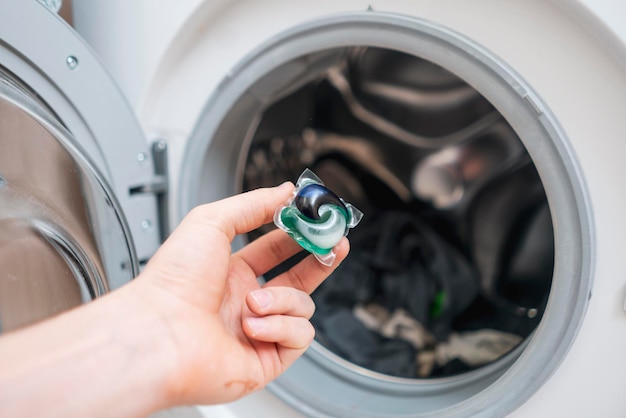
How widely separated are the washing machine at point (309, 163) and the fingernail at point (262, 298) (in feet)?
0.68

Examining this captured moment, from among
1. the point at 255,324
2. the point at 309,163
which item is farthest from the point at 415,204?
the point at 255,324

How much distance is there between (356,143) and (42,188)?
668mm

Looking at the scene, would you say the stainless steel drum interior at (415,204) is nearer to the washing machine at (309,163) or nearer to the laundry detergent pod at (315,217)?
the washing machine at (309,163)

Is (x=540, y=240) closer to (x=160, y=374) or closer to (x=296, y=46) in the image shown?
(x=296, y=46)

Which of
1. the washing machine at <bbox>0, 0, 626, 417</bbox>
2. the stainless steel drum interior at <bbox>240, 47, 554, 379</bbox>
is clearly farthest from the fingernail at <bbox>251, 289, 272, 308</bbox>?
the stainless steel drum interior at <bbox>240, 47, 554, 379</bbox>

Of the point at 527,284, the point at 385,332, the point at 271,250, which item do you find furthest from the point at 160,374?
the point at 527,284

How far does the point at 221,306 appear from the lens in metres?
0.49

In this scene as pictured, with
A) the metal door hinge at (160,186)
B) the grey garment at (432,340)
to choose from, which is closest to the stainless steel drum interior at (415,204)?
the grey garment at (432,340)

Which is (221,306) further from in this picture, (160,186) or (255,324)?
(160,186)

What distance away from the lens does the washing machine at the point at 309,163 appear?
473 mm

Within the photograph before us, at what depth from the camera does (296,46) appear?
1.85 ft

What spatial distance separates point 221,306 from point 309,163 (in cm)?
52

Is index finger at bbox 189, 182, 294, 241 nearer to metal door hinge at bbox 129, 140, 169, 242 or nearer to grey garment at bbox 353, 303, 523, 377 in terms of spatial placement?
metal door hinge at bbox 129, 140, 169, 242

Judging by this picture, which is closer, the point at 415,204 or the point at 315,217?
the point at 315,217
